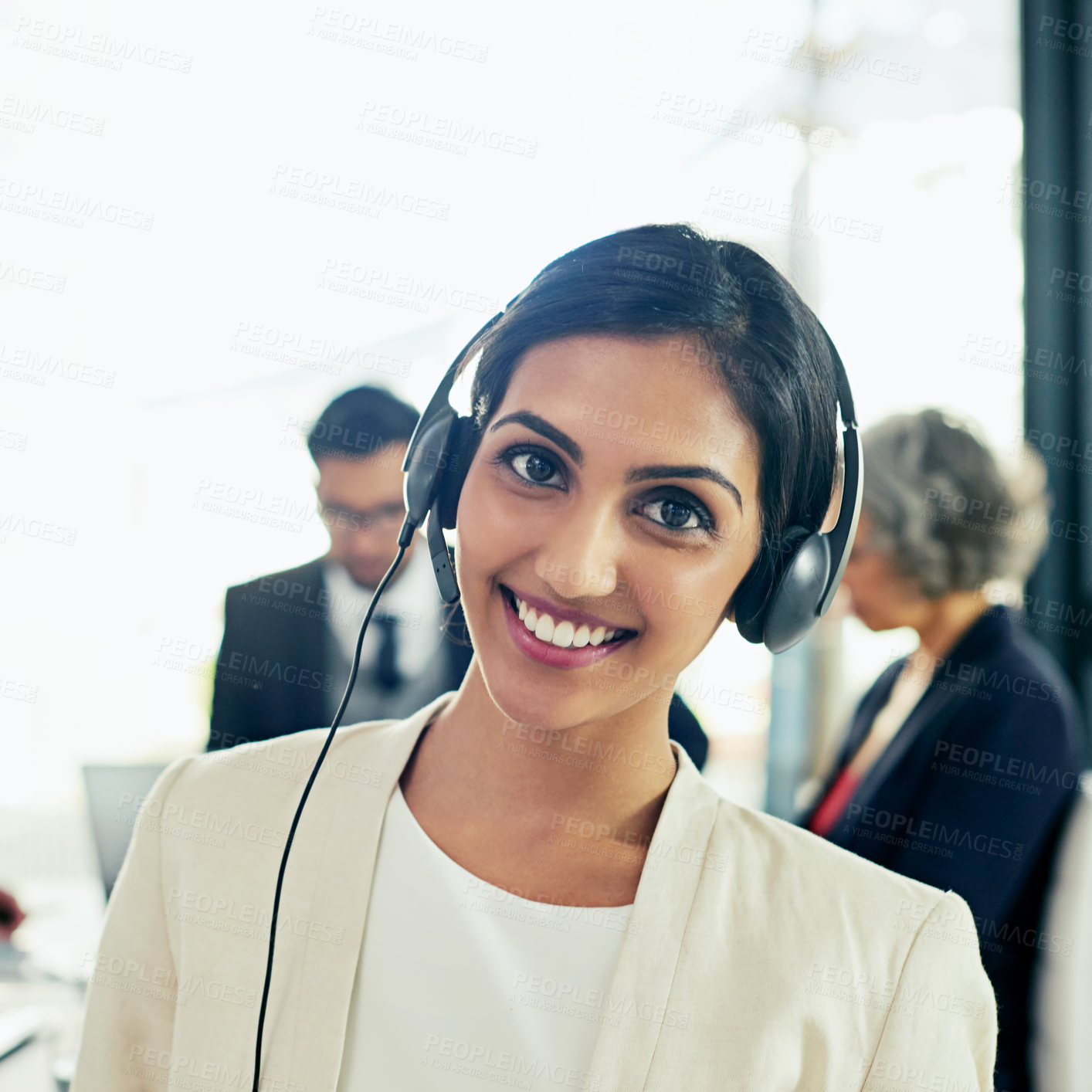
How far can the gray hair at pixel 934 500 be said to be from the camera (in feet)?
5.01

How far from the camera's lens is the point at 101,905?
53.4 inches

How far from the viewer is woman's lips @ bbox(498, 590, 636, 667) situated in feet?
2.48

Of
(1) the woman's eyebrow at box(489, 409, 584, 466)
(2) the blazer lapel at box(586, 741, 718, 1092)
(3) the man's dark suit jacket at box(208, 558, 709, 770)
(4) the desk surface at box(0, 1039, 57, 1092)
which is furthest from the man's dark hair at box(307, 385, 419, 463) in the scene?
(4) the desk surface at box(0, 1039, 57, 1092)

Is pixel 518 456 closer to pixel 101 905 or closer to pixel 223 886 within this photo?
pixel 223 886

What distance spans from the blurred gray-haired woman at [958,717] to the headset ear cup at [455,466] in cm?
80

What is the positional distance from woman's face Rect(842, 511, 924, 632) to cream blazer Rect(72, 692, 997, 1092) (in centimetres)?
83

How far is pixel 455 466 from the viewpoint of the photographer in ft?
2.78

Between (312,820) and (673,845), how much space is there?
321 millimetres

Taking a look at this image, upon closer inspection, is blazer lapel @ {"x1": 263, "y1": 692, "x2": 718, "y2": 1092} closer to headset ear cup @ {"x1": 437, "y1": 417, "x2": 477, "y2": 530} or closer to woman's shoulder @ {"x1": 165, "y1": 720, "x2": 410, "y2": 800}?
woman's shoulder @ {"x1": 165, "y1": 720, "x2": 410, "y2": 800}

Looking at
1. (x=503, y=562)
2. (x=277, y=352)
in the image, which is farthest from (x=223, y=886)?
(x=277, y=352)

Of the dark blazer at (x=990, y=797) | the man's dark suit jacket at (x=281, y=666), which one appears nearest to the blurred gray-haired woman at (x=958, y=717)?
the dark blazer at (x=990, y=797)

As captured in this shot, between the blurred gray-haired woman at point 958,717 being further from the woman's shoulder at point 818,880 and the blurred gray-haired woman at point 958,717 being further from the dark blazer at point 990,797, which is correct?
the woman's shoulder at point 818,880

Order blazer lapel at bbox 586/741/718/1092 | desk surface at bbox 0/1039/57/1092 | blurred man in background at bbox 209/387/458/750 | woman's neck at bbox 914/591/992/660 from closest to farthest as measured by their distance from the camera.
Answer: blazer lapel at bbox 586/741/718/1092 → desk surface at bbox 0/1039/57/1092 → blurred man in background at bbox 209/387/458/750 → woman's neck at bbox 914/591/992/660

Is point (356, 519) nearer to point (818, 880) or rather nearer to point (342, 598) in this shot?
point (342, 598)
